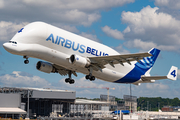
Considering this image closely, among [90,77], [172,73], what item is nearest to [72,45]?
[90,77]

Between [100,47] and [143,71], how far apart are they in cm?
1305

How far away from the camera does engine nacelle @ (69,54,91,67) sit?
42741mm

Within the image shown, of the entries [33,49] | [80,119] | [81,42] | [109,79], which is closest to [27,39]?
[33,49]

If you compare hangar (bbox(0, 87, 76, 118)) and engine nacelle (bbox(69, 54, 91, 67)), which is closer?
engine nacelle (bbox(69, 54, 91, 67))

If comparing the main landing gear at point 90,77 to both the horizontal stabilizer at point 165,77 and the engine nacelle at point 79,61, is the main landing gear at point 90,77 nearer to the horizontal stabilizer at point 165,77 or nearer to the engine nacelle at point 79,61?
the engine nacelle at point 79,61

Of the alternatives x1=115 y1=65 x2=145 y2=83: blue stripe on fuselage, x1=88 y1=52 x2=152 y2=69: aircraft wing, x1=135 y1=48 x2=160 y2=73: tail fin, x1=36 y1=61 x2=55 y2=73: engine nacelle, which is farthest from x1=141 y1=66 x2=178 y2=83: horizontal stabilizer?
x1=36 y1=61 x2=55 y2=73: engine nacelle

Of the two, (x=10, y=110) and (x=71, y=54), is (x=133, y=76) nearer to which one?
(x=71, y=54)

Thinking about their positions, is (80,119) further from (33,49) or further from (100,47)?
(33,49)

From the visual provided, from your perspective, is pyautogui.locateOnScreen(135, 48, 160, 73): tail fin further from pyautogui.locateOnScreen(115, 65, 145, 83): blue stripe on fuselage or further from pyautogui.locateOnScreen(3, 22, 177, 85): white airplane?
pyautogui.locateOnScreen(3, 22, 177, 85): white airplane

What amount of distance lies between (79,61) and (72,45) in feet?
9.11

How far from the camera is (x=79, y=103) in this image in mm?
107938

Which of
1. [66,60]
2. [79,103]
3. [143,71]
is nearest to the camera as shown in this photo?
[66,60]

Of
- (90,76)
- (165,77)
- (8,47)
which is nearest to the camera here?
(8,47)

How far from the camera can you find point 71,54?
43156 mm
